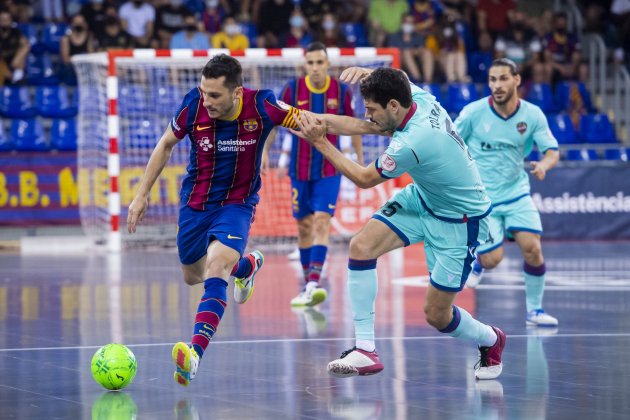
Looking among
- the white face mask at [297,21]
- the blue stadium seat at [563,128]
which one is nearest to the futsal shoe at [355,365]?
the white face mask at [297,21]

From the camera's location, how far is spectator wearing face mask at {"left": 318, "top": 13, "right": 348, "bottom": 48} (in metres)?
21.3

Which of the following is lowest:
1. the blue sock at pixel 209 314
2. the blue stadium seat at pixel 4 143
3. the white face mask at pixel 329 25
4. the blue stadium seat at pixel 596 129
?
the blue sock at pixel 209 314

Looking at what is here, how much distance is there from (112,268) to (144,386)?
25.9 feet

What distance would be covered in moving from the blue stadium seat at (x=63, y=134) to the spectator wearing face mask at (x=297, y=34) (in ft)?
13.5

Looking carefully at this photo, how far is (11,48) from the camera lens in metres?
20.0

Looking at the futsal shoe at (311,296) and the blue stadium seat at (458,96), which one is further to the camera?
the blue stadium seat at (458,96)

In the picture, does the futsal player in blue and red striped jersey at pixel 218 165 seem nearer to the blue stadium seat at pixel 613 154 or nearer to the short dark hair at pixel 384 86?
the short dark hair at pixel 384 86

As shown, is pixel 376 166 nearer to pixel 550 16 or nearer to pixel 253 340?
pixel 253 340

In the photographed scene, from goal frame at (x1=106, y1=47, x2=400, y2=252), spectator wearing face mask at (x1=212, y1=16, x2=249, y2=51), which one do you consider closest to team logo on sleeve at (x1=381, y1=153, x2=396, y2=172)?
goal frame at (x1=106, y1=47, x2=400, y2=252)

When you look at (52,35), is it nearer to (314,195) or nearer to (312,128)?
(314,195)

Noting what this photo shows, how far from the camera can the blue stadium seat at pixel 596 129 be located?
2220 cm

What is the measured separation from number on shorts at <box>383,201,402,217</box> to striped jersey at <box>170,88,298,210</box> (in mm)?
851

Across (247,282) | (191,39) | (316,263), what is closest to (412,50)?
(191,39)

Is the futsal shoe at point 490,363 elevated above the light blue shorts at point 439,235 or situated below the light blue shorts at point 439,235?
below
